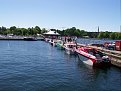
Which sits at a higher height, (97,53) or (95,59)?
(97,53)

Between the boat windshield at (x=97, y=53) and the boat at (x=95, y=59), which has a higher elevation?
the boat windshield at (x=97, y=53)

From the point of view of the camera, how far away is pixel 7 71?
1321 inches

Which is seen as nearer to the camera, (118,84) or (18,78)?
(118,84)

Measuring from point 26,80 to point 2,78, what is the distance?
9.92 feet

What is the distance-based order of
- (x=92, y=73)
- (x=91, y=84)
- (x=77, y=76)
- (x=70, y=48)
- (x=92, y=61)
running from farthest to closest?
(x=70, y=48) < (x=92, y=61) < (x=92, y=73) < (x=77, y=76) < (x=91, y=84)

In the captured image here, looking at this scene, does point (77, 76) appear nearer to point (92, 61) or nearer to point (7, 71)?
point (92, 61)

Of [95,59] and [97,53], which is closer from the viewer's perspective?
[95,59]

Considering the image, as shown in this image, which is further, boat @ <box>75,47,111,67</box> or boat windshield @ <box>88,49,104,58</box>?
boat windshield @ <box>88,49,104,58</box>

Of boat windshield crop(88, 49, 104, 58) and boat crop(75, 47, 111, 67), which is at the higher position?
boat windshield crop(88, 49, 104, 58)

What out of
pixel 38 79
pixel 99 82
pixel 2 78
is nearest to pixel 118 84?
pixel 99 82

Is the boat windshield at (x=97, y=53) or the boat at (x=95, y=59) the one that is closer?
the boat at (x=95, y=59)

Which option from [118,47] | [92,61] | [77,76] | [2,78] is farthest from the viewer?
[118,47]

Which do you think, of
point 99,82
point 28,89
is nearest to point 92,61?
point 99,82

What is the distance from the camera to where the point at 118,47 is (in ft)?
165
